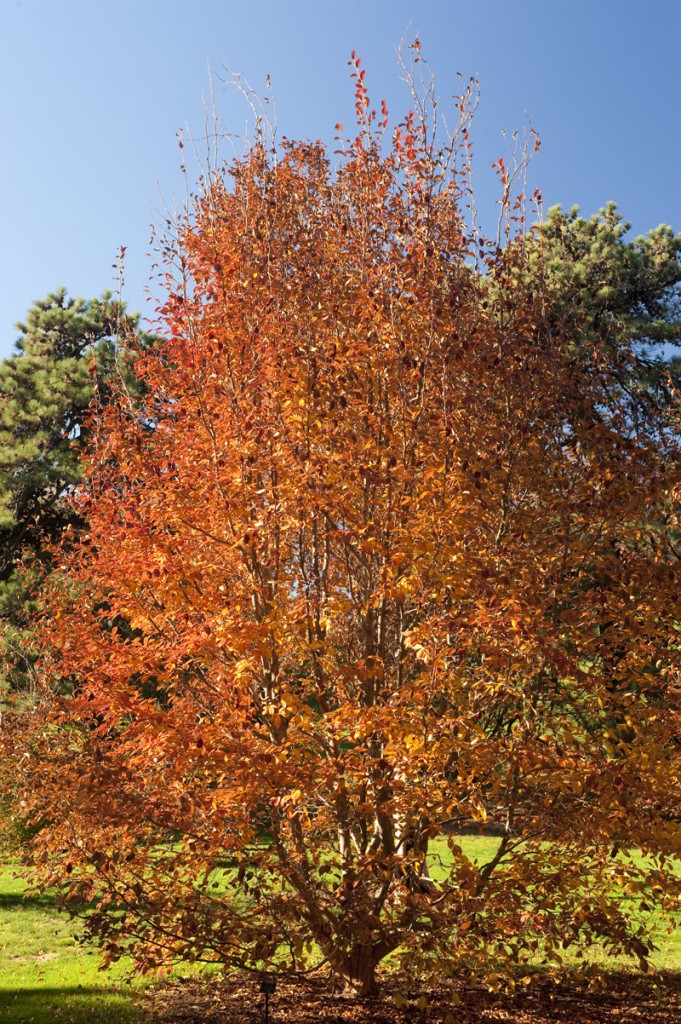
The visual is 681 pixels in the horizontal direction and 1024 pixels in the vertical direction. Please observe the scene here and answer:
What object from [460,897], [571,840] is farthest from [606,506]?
[460,897]

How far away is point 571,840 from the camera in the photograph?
19.0ft

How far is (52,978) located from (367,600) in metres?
5.45

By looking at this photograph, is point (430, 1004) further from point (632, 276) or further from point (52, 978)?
point (632, 276)

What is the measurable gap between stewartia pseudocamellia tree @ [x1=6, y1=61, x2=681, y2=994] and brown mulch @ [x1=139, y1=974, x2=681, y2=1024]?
0.46 metres

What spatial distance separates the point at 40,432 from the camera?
17.4 m

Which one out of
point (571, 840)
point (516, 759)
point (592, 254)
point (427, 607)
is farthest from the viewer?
point (592, 254)

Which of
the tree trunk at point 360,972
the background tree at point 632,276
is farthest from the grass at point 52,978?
the background tree at point 632,276

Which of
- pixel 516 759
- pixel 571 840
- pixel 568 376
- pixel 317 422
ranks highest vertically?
pixel 568 376

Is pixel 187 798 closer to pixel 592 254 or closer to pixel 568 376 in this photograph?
pixel 568 376

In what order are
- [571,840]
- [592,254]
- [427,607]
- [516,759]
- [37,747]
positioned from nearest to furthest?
1. [516,759]
2. [571,840]
3. [427,607]
4. [37,747]
5. [592,254]

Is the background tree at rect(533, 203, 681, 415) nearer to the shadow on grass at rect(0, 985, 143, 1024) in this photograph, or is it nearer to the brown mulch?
the brown mulch

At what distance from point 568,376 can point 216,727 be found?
384 cm

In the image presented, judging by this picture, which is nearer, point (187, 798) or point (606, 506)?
point (187, 798)

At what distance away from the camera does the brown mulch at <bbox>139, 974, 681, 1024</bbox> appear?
6676mm
